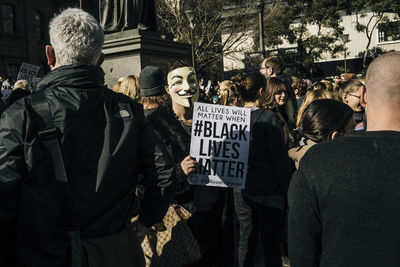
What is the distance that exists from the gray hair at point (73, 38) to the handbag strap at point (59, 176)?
294mm

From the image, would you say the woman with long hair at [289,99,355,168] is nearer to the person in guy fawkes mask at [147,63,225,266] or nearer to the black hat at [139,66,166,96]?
the person in guy fawkes mask at [147,63,225,266]

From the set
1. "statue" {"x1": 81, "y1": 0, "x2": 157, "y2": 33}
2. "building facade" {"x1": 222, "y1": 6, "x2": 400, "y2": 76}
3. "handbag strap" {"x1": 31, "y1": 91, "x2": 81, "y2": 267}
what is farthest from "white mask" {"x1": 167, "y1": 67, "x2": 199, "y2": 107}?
"building facade" {"x1": 222, "y1": 6, "x2": 400, "y2": 76}

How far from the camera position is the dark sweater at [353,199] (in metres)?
1.38

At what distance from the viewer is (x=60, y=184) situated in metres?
1.60

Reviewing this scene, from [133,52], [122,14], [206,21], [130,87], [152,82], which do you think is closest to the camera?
[152,82]

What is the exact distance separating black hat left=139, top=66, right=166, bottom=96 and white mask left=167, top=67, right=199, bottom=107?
13cm

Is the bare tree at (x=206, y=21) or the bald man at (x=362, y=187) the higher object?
the bare tree at (x=206, y=21)

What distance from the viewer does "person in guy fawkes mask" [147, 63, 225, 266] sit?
11.1 ft

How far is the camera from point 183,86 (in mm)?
3635

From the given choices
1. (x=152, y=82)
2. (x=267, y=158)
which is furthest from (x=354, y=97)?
(x=152, y=82)

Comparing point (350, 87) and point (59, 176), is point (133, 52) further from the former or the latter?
point (59, 176)

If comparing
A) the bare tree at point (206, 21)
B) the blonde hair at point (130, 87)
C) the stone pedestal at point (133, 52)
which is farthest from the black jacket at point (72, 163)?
the bare tree at point (206, 21)

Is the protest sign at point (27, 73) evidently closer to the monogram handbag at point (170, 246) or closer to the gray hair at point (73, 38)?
the monogram handbag at point (170, 246)

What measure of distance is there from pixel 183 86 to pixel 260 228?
1415 mm
